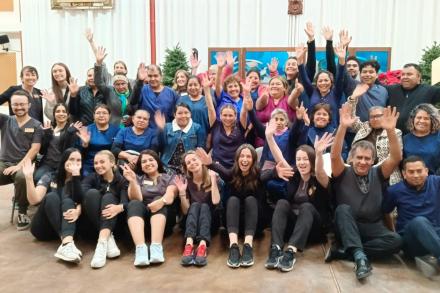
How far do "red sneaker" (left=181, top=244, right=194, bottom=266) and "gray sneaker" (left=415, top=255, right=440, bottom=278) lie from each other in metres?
1.55

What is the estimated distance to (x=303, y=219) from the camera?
10.3 ft

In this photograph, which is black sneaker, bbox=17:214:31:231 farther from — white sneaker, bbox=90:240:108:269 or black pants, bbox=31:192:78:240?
white sneaker, bbox=90:240:108:269

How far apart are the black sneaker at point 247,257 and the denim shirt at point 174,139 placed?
1.14 meters

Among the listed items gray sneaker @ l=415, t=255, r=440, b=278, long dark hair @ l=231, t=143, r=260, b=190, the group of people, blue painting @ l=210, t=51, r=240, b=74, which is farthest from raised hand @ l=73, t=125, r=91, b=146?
blue painting @ l=210, t=51, r=240, b=74

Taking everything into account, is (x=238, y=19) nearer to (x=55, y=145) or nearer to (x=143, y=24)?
(x=143, y=24)

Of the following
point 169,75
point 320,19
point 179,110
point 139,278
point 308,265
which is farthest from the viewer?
point 320,19

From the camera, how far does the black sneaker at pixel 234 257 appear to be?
3041mm

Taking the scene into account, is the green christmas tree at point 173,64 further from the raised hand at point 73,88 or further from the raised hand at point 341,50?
the raised hand at point 341,50

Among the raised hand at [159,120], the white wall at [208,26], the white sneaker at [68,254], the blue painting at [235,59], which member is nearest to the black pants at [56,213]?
the white sneaker at [68,254]

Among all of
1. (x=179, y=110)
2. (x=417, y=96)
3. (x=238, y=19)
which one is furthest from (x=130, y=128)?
(x=238, y=19)

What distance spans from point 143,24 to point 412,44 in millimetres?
4471

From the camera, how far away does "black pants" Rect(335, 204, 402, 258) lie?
297 cm

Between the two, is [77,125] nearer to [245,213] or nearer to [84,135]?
[84,135]

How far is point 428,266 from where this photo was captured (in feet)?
9.38
